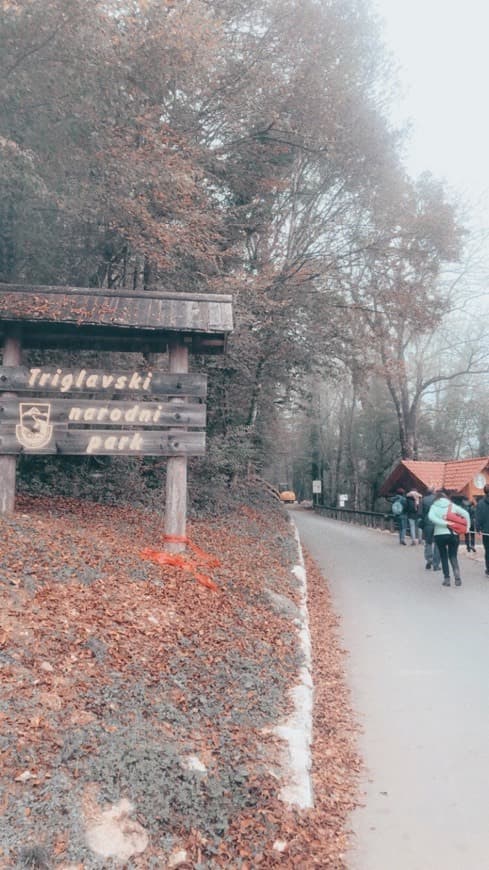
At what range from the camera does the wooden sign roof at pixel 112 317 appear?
865cm

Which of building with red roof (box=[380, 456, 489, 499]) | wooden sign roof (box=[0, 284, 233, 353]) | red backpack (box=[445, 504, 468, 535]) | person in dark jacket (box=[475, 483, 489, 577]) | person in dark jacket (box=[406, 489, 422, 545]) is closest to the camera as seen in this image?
wooden sign roof (box=[0, 284, 233, 353])

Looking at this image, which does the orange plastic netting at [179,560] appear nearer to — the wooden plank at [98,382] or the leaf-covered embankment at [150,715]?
the leaf-covered embankment at [150,715]

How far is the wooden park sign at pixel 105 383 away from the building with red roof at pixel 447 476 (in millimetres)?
12340

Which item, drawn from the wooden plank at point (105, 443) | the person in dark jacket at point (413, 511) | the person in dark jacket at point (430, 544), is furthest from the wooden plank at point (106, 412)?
the person in dark jacket at point (413, 511)

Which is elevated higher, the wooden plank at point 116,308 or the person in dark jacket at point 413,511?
the wooden plank at point 116,308

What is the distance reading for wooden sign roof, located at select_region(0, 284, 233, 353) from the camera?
8.65m

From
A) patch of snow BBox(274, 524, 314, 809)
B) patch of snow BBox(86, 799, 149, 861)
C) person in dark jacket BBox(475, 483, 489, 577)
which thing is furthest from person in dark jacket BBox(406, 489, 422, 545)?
patch of snow BBox(86, 799, 149, 861)

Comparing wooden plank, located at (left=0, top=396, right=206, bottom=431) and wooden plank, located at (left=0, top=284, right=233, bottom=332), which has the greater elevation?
wooden plank, located at (left=0, top=284, right=233, bottom=332)

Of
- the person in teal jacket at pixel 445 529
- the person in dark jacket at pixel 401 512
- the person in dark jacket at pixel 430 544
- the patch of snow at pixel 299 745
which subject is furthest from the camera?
the person in dark jacket at pixel 401 512

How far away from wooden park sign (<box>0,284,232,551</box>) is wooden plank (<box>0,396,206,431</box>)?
0.01 meters

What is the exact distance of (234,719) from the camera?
4.70 meters

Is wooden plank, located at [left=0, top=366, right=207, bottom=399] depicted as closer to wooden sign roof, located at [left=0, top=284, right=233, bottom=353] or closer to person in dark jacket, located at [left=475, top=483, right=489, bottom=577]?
wooden sign roof, located at [left=0, top=284, right=233, bottom=353]

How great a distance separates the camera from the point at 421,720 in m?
5.70

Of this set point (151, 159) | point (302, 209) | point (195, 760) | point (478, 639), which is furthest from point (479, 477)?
point (195, 760)
